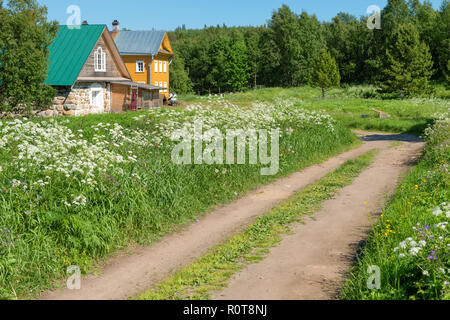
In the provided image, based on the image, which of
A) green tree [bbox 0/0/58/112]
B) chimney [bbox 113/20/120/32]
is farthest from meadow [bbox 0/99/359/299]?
chimney [bbox 113/20/120/32]

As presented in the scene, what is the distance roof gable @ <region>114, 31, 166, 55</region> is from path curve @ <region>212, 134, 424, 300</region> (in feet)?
122

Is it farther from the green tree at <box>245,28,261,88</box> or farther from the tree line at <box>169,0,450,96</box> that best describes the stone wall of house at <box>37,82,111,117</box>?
the green tree at <box>245,28,261,88</box>

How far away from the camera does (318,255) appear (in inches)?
306

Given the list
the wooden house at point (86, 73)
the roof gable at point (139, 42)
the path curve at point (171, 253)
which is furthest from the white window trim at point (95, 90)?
the path curve at point (171, 253)

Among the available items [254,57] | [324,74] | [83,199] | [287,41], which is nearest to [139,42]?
[324,74]

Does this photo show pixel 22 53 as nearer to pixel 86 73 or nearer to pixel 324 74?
pixel 86 73

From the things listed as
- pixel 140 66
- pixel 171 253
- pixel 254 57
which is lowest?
pixel 171 253

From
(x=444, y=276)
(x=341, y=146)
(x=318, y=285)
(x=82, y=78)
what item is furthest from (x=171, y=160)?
(x=82, y=78)

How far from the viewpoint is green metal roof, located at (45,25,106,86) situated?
96.5ft

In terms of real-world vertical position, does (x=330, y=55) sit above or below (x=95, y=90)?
above

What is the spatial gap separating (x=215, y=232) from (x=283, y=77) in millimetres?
71445

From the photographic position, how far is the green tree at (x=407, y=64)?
52.2 metres

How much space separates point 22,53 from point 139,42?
87.7ft

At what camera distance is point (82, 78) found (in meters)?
31.2
